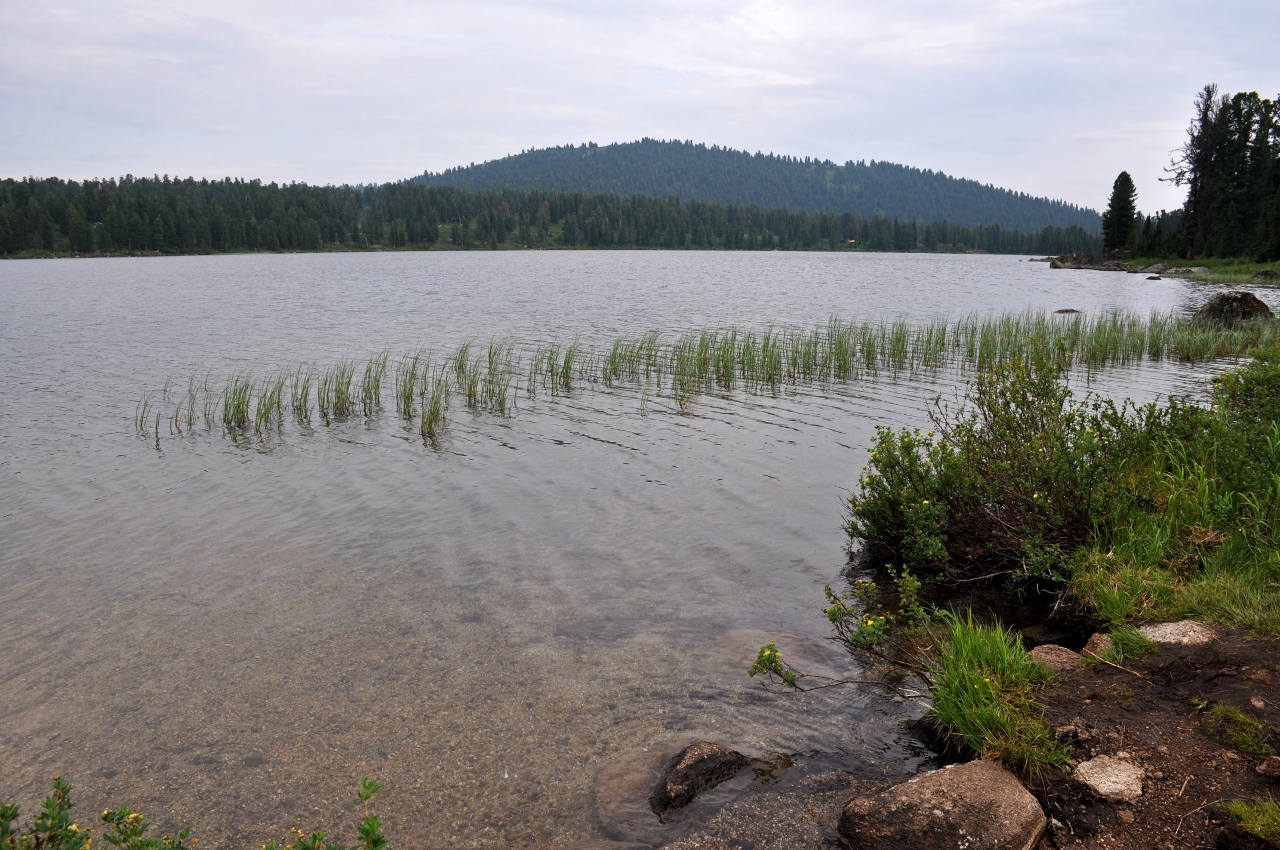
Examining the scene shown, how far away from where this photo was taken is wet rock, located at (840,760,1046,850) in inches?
165

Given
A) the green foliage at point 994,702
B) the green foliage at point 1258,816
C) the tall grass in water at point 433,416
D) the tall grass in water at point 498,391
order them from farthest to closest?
1. the tall grass in water at point 498,391
2. the tall grass in water at point 433,416
3. the green foliage at point 994,702
4. the green foliage at point 1258,816

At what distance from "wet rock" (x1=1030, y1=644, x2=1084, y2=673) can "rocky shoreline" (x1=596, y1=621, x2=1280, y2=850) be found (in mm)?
84

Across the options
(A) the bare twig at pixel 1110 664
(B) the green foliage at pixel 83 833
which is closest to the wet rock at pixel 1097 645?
(A) the bare twig at pixel 1110 664

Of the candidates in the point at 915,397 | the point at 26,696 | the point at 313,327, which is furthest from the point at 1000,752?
the point at 313,327

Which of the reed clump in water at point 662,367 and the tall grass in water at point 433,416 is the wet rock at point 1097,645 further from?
the reed clump in water at point 662,367

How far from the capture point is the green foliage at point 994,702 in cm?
484

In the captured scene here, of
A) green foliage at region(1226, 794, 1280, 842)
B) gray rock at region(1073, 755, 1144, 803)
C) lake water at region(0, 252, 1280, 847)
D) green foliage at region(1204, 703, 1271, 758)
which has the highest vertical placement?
green foliage at region(1204, 703, 1271, 758)

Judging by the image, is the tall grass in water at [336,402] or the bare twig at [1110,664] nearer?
the bare twig at [1110,664]

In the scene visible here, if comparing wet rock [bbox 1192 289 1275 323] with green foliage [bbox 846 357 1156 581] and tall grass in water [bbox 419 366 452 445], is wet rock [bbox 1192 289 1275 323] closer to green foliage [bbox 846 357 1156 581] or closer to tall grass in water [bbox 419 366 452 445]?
green foliage [bbox 846 357 1156 581]

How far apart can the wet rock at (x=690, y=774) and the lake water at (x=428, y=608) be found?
181 millimetres

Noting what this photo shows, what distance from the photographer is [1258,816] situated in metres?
3.87

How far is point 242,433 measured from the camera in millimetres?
16281

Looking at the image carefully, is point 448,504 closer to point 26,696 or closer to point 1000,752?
point 26,696

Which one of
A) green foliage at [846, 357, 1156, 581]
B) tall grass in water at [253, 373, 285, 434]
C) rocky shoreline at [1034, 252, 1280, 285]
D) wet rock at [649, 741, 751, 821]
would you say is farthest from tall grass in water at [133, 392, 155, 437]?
rocky shoreline at [1034, 252, 1280, 285]
